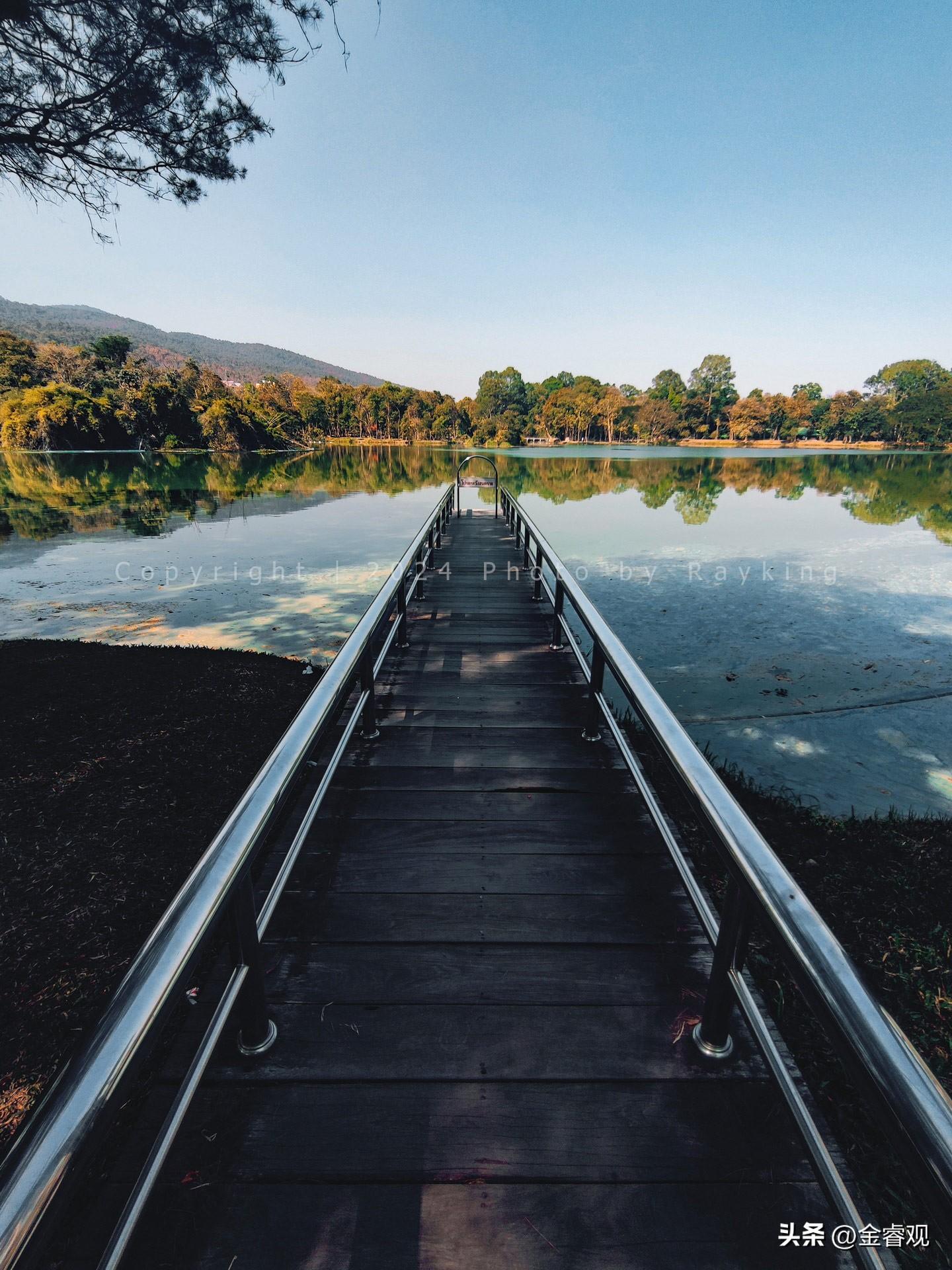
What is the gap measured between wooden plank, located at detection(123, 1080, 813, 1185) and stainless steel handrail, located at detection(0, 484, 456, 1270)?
8.2 inches

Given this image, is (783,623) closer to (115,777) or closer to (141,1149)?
(115,777)

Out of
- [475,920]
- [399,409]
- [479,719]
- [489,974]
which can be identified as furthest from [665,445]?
[489,974]

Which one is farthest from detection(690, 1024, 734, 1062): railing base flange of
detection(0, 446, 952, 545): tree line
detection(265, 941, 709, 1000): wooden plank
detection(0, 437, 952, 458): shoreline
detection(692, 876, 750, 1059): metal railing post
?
detection(0, 437, 952, 458): shoreline

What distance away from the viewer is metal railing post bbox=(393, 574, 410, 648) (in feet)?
14.8

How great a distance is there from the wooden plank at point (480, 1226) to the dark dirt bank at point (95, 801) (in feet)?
3.33

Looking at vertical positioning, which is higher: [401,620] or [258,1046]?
[401,620]

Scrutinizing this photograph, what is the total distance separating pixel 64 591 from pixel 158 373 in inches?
2947

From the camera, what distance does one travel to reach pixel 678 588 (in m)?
11.4

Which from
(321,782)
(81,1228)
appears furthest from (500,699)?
(81,1228)

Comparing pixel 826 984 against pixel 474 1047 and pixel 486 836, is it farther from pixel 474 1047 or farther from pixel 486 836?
pixel 486 836

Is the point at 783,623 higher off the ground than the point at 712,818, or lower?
lower

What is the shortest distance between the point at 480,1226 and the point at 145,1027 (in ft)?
2.92

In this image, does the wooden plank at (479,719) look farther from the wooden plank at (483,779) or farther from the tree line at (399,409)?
the tree line at (399,409)

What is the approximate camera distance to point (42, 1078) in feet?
7.37
